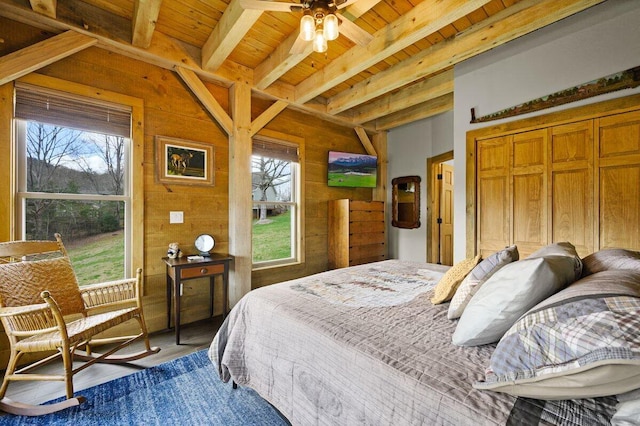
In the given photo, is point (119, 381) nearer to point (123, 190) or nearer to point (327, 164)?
point (123, 190)

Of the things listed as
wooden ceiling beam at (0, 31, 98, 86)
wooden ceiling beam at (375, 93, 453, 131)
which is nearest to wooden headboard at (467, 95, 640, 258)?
wooden ceiling beam at (375, 93, 453, 131)

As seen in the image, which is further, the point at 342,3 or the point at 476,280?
the point at 342,3

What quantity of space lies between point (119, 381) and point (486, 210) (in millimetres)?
3471

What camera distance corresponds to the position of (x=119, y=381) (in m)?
1.98

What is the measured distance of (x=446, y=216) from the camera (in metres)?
4.67

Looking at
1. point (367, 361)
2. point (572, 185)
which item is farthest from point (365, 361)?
point (572, 185)

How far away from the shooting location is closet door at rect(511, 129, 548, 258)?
2.63 metres

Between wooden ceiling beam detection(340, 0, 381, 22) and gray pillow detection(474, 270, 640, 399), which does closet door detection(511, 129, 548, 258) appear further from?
gray pillow detection(474, 270, 640, 399)

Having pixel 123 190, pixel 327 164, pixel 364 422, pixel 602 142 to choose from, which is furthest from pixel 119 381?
pixel 602 142

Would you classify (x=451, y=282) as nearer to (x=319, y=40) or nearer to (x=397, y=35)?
(x=319, y=40)

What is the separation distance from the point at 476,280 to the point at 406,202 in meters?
3.60

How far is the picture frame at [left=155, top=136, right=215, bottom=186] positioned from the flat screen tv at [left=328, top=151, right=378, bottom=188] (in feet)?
5.86

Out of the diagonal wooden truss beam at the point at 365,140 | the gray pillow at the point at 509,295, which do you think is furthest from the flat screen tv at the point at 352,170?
the gray pillow at the point at 509,295

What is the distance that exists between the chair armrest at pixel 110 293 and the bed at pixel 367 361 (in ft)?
3.44
